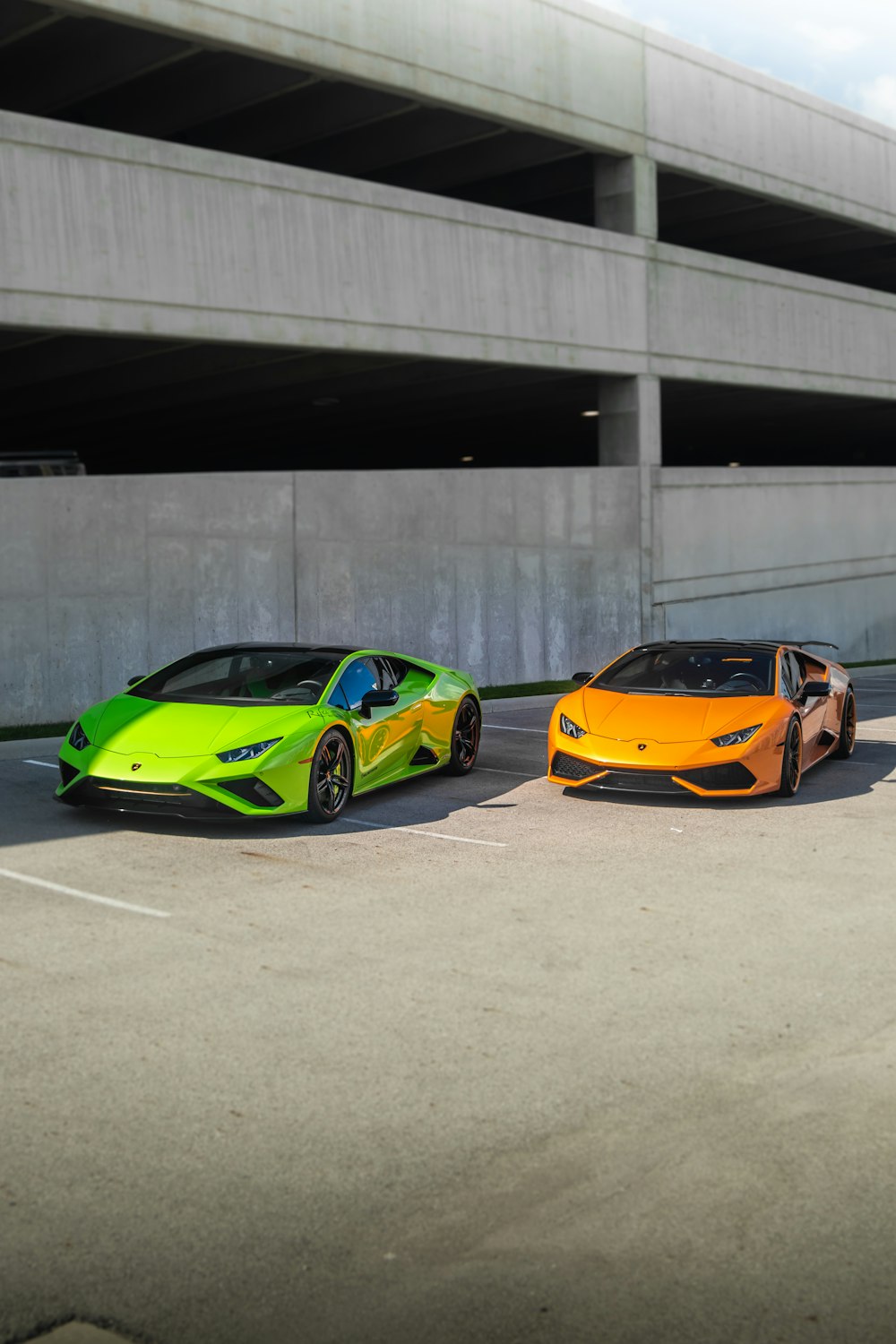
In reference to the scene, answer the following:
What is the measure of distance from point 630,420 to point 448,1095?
2051cm

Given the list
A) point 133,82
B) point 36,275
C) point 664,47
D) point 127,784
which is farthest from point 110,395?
point 127,784

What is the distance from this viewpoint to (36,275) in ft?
54.9

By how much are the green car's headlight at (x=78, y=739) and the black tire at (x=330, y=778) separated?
174 centimetres

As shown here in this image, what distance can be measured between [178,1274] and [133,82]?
1989 centimetres

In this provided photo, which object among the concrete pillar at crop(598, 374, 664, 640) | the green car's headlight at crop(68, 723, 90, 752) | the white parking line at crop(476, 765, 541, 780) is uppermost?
the concrete pillar at crop(598, 374, 664, 640)

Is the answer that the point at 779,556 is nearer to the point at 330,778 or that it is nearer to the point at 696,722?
the point at 696,722

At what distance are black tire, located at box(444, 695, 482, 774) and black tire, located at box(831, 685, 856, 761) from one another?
144 inches

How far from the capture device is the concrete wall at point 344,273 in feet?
55.5

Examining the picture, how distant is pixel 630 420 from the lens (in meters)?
24.4

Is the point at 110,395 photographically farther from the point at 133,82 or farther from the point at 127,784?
the point at 127,784

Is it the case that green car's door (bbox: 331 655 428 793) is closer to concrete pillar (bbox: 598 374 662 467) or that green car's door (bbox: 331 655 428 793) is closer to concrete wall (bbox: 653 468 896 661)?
concrete pillar (bbox: 598 374 662 467)

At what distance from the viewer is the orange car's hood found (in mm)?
11352

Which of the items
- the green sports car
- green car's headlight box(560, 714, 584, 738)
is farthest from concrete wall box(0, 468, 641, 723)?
green car's headlight box(560, 714, 584, 738)

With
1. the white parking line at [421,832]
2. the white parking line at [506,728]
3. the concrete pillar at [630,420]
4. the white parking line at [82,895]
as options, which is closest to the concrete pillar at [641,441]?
the concrete pillar at [630,420]
